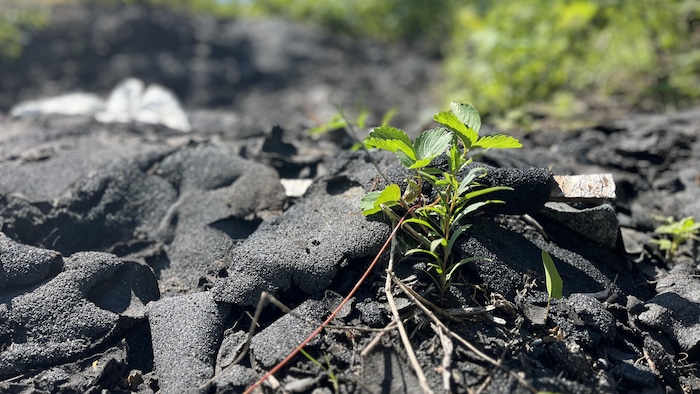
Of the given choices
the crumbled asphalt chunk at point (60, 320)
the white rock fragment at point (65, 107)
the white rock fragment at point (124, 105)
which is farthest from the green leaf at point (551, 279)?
the white rock fragment at point (65, 107)

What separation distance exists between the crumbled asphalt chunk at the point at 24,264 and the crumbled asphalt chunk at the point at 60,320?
4 cm

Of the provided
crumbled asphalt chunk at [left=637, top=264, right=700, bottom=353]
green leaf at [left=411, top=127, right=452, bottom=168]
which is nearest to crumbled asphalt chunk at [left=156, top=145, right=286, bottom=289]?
green leaf at [left=411, top=127, right=452, bottom=168]

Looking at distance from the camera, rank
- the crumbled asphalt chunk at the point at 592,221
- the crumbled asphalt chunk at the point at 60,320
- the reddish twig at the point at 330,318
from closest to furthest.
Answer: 1. the reddish twig at the point at 330,318
2. the crumbled asphalt chunk at the point at 60,320
3. the crumbled asphalt chunk at the point at 592,221

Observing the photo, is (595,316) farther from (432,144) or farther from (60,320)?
(60,320)

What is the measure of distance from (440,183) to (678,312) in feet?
3.72

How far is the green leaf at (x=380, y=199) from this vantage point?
2.04 m

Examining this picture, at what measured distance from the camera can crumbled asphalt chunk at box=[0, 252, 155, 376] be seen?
217cm

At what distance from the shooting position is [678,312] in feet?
7.50

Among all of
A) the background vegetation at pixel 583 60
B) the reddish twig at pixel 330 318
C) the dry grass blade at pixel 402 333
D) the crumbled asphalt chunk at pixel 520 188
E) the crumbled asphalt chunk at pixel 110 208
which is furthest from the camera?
the background vegetation at pixel 583 60

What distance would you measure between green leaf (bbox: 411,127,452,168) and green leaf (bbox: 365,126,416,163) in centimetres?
3

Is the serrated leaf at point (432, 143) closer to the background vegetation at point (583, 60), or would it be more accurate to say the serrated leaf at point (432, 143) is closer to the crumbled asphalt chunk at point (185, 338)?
the crumbled asphalt chunk at point (185, 338)

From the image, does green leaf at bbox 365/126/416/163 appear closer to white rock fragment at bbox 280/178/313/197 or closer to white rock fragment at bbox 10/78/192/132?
white rock fragment at bbox 280/178/313/197

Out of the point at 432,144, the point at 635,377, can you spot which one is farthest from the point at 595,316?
the point at 432,144

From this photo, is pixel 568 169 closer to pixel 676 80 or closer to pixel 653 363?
pixel 653 363
